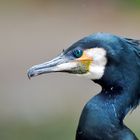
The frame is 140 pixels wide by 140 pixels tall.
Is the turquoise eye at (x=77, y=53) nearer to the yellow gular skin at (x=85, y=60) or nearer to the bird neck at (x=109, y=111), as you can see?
the yellow gular skin at (x=85, y=60)

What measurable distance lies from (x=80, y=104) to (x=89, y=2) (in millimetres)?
4046

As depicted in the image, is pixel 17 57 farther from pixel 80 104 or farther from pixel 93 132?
pixel 93 132

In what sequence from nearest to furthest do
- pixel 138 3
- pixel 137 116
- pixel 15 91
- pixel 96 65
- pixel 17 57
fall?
pixel 96 65 → pixel 137 116 → pixel 15 91 → pixel 17 57 → pixel 138 3

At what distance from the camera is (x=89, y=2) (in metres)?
14.1

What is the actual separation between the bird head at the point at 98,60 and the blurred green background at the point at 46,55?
12.0 ft

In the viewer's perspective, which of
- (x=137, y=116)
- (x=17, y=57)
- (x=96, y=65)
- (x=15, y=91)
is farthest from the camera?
(x=17, y=57)

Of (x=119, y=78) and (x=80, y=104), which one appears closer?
(x=119, y=78)

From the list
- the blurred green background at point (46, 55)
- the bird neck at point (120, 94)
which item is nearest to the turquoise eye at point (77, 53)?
the bird neck at point (120, 94)

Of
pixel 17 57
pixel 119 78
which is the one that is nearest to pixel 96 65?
pixel 119 78

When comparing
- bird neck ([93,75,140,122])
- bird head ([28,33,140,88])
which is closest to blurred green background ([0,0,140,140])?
bird neck ([93,75,140,122])

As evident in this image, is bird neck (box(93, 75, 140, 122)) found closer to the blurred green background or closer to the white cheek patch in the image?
the white cheek patch

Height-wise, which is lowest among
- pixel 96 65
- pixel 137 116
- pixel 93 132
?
pixel 137 116

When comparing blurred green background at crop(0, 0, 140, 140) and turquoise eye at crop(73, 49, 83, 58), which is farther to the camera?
blurred green background at crop(0, 0, 140, 140)

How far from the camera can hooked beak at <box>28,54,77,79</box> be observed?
5559 millimetres
